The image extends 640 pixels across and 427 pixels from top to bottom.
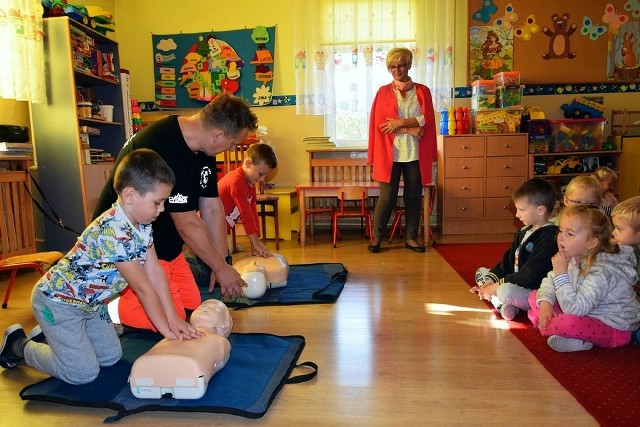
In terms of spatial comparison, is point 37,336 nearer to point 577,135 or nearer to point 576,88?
point 577,135

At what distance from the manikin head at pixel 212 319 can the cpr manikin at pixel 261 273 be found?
1.88ft

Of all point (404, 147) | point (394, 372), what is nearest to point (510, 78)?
point (404, 147)

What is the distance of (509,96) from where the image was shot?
14.7 ft

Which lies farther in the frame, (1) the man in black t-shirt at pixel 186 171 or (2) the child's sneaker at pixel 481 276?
(2) the child's sneaker at pixel 481 276

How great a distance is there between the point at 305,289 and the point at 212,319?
954 mm

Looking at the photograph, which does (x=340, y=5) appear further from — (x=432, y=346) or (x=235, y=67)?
(x=432, y=346)

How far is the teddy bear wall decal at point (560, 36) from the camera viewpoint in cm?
470

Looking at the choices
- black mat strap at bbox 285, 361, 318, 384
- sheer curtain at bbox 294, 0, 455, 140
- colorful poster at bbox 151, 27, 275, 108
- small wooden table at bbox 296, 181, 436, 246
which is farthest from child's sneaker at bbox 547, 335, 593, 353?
colorful poster at bbox 151, 27, 275, 108

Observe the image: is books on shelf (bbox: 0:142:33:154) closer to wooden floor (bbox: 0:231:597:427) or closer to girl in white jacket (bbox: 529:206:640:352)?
wooden floor (bbox: 0:231:597:427)

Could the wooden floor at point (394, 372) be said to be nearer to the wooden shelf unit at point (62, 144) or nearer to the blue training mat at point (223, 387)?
the blue training mat at point (223, 387)

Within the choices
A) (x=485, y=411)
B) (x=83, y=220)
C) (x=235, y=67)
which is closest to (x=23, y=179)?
(x=83, y=220)

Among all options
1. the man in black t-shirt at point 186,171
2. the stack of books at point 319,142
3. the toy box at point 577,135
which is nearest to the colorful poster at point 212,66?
the stack of books at point 319,142

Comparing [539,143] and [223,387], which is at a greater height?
[539,143]

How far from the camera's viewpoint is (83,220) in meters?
3.63
